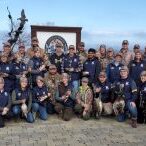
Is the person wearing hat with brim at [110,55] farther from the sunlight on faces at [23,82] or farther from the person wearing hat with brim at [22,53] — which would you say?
the sunlight on faces at [23,82]

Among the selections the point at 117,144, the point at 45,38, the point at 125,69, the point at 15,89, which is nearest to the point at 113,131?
the point at 117,144

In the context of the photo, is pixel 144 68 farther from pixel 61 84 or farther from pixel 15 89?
pixel 15 89

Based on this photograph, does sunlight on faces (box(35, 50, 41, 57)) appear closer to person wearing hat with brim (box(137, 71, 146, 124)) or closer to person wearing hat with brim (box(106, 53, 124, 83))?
person wearing hat with brim (box(106, 53, 124, 83))

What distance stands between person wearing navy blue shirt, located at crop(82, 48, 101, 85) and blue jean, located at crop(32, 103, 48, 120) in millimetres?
1470

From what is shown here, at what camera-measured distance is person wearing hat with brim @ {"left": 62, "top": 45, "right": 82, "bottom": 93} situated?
36.4 feet

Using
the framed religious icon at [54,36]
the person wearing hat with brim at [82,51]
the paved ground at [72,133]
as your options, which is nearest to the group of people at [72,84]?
the person wearing hat with brim at [82,51]

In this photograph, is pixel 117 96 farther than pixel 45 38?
No

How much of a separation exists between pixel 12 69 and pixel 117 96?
282cm

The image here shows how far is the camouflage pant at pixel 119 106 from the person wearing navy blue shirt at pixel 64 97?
1.12 metres

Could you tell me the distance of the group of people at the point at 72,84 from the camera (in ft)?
34.0

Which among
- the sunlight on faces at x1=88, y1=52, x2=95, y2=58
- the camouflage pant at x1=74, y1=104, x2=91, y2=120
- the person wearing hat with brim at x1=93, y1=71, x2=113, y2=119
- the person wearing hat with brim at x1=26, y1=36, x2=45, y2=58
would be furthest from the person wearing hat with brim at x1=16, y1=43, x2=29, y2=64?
the person wearing hat with brim at x1=93, y1=71, x2=113, y2=119

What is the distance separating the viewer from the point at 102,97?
1088 cm

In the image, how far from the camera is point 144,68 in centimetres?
1101

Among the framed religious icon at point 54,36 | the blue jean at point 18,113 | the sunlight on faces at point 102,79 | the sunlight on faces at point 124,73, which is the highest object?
the framed religious icon at point 54,36
